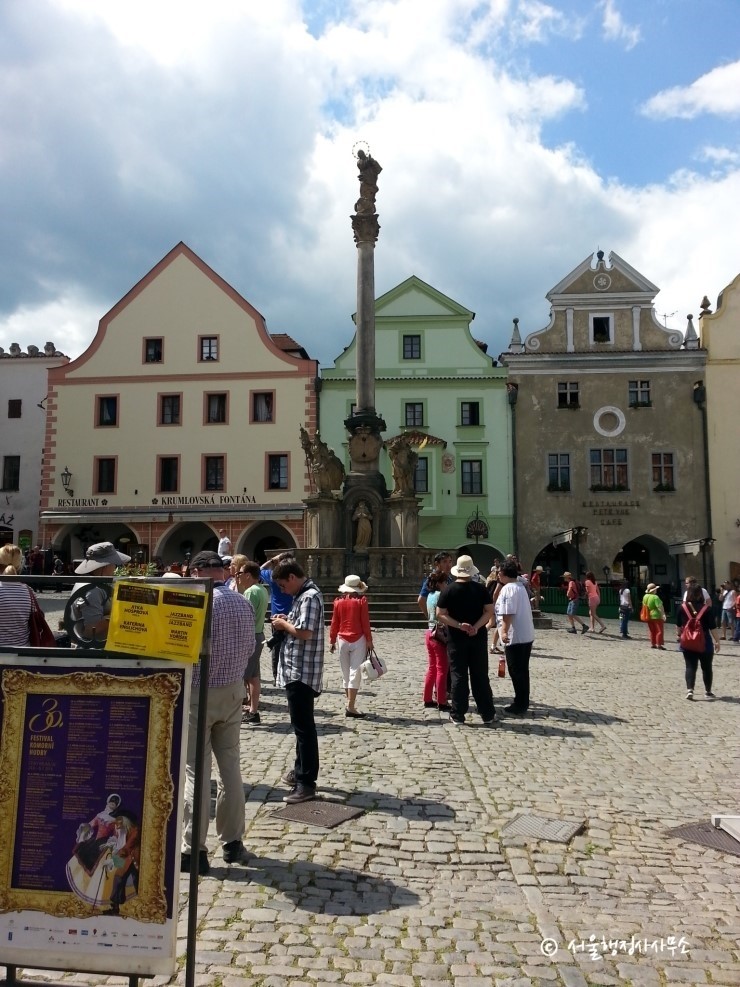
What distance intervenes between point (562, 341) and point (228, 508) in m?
16.4

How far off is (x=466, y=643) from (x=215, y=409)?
3006 cm

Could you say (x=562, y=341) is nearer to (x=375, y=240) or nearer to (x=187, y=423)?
(x=375, y=240)

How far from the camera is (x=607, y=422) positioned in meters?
37.0

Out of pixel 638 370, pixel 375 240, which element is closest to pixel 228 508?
pixel 375 240

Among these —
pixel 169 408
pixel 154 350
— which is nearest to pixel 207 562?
pixel 169 408

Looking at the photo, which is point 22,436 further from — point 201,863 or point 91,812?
point 91,812

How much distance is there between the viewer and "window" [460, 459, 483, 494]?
3694 cm

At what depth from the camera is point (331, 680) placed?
12.6 m

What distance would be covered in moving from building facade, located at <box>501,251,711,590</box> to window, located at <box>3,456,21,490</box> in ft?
76.1

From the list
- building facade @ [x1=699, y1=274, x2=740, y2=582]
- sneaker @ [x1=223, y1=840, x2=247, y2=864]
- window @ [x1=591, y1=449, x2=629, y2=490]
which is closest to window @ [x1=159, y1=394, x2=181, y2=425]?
window @ [x1=591, y1=449, x2=629, y2=490]

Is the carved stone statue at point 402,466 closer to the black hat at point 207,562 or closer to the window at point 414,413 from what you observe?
the window at point 414,413

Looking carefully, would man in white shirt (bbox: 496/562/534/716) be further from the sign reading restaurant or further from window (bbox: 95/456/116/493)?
window (bbox: 95/456/116/493)

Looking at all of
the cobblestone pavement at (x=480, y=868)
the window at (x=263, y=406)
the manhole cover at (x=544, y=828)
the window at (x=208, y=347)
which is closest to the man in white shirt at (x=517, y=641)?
the cobblestone pavement at (x=480, y=868)

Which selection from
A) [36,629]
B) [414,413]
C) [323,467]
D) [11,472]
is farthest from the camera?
[11,472]
